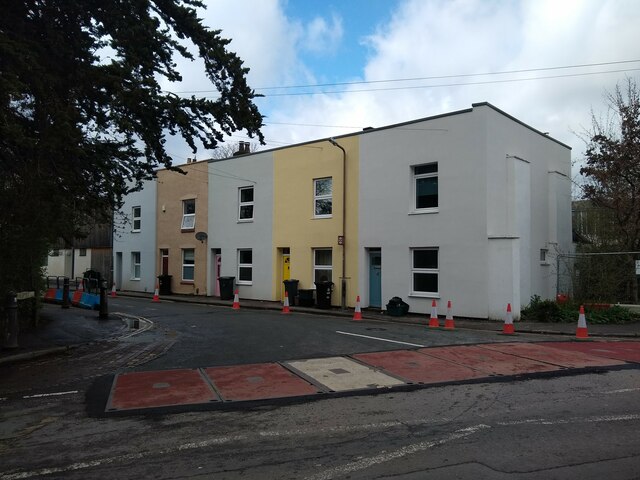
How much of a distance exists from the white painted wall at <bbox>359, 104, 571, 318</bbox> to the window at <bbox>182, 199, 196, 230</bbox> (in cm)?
1126

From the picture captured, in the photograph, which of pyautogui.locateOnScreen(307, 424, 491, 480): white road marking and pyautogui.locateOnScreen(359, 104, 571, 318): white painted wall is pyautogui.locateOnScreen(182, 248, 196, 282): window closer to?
pyautogui.locateOnScreen(359, 104, 571, 318): white painted wall

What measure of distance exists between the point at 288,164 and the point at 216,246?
20.2ft

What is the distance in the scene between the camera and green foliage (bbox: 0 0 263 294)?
→ 9461mm

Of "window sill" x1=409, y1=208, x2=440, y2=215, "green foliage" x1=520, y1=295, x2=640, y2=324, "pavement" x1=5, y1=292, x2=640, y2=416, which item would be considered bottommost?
"pavement" x1=5, y1=292, x2=640, y2=416

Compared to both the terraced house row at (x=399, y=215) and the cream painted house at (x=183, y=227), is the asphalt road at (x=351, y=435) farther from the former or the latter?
the cream painted house at (x=183, y=227)

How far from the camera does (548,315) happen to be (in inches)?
644

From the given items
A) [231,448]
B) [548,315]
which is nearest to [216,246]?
[548,315]

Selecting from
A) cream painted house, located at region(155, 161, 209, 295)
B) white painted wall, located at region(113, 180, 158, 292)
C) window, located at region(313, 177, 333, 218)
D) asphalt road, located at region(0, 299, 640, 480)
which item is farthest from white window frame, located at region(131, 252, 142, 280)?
asphalt road, located at region(0, 299, 640, 480)

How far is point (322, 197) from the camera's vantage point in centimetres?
2186

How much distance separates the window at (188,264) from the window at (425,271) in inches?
520

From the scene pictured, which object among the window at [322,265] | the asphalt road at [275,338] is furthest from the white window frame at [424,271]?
the window at [322,265]

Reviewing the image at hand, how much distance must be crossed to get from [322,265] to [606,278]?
10.6 m

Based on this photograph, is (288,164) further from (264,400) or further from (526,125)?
(264,400)

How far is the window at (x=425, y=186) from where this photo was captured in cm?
1848
